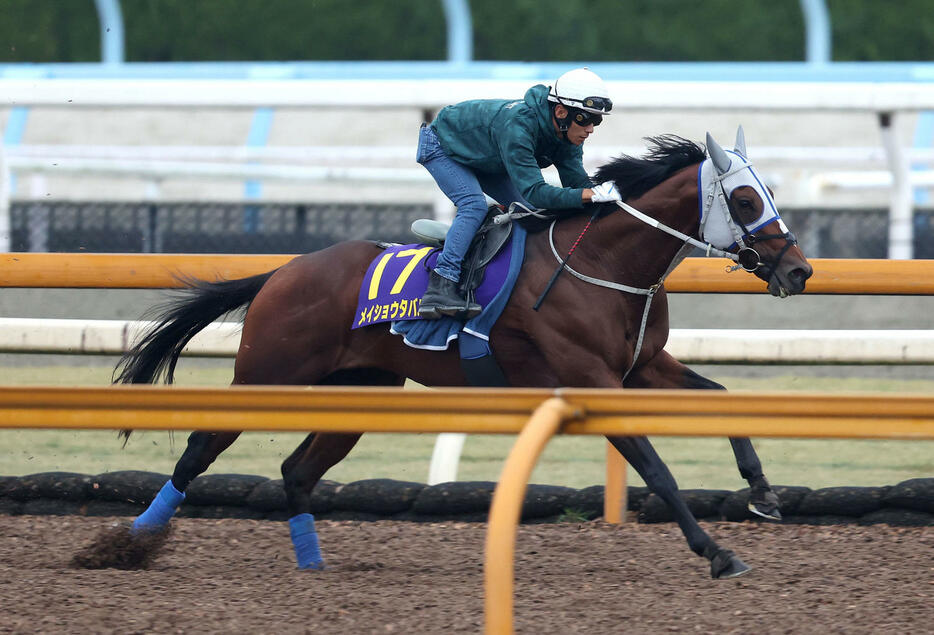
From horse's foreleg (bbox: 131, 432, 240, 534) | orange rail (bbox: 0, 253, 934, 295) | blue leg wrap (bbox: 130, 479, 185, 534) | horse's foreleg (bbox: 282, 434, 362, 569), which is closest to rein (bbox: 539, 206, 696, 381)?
orange rail (bbox: 0, 253, 934, 295)

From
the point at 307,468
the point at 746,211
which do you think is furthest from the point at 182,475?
the point at 746,211

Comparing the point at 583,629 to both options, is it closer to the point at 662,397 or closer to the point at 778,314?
the point at 662,397

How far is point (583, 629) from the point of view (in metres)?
3.73

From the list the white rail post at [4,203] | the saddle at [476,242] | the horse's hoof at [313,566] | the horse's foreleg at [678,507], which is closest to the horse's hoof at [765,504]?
the horse's foreleg at [678,507]

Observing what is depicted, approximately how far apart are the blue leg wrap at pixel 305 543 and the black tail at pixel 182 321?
0.84 metres

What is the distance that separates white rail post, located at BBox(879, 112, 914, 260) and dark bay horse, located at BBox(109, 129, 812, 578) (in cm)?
184

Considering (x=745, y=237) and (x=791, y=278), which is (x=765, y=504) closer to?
(x=791, y=278)

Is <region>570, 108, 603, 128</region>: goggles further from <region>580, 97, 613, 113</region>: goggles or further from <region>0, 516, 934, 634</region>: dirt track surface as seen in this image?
<region>0, 516, 934, 634</region>: dirt track surface

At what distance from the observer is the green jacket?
15.8ft

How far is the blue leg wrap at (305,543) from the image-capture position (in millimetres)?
4688

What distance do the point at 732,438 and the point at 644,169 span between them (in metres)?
1.01

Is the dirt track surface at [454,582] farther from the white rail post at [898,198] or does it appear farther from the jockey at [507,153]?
the white rail post at [898,198]

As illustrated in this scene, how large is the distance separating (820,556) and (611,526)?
819 mm

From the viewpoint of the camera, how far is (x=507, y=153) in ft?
15.9
